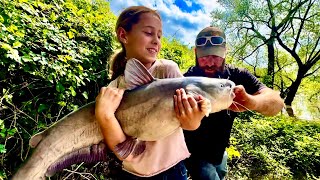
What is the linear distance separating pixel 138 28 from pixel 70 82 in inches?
50.5

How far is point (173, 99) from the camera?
1401mm

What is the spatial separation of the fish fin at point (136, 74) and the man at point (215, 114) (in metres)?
1.09

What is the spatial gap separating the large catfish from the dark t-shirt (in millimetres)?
1024

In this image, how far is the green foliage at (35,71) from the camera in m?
2.32

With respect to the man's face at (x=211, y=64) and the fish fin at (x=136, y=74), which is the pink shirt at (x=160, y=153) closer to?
the fish fin at (x=136, y=74)

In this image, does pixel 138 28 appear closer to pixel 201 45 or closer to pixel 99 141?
pixel 99 141

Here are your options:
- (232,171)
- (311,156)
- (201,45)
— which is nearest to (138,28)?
(201,45)

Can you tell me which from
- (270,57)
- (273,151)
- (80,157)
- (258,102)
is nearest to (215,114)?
(258,102)

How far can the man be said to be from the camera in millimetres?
2408

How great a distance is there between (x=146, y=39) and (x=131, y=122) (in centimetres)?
49

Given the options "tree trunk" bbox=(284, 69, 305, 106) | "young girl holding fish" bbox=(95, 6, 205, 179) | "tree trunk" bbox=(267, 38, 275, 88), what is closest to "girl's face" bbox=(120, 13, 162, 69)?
"young girl holding fish" bbox=(95, 6, 205, 179)

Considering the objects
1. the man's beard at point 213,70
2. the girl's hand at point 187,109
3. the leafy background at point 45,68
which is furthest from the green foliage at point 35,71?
the girl's hand at point 187,109

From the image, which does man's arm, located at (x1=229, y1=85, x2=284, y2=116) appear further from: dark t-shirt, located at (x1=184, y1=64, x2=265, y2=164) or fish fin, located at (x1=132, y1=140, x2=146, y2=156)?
fish fin, located at (x1=132, y1=140, x2=146, y2=156)

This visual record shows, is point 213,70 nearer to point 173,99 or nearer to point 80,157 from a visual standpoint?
point 173,99
